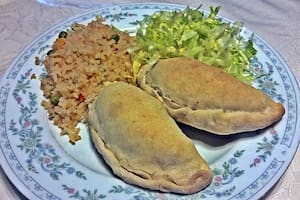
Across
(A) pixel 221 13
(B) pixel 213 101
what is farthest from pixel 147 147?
(A) pixel 221 13

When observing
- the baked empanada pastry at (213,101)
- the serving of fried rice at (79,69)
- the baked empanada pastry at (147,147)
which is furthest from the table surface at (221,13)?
the baked empanada pastry at (147,147)

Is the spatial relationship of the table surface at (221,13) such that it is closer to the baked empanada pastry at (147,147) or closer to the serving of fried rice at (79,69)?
the serving of fried rice at (79,69)

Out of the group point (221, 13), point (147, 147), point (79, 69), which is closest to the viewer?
point (147, 147)

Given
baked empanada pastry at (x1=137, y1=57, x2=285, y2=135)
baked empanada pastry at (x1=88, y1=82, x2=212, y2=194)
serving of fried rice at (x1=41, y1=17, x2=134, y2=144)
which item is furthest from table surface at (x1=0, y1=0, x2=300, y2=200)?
baked empanada pastry at (x1=88, y1=82, x2=212, y2=194)

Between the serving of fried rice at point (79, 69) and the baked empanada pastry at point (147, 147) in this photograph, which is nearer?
the baked empanada pastry at point (147, 147)

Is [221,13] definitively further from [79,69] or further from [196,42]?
[79,69]

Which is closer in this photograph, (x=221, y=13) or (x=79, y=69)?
(x=79, y=69)

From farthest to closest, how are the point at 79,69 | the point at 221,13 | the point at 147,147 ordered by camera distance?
the point at 221,13, the point at 79,69, the point at 147,147
